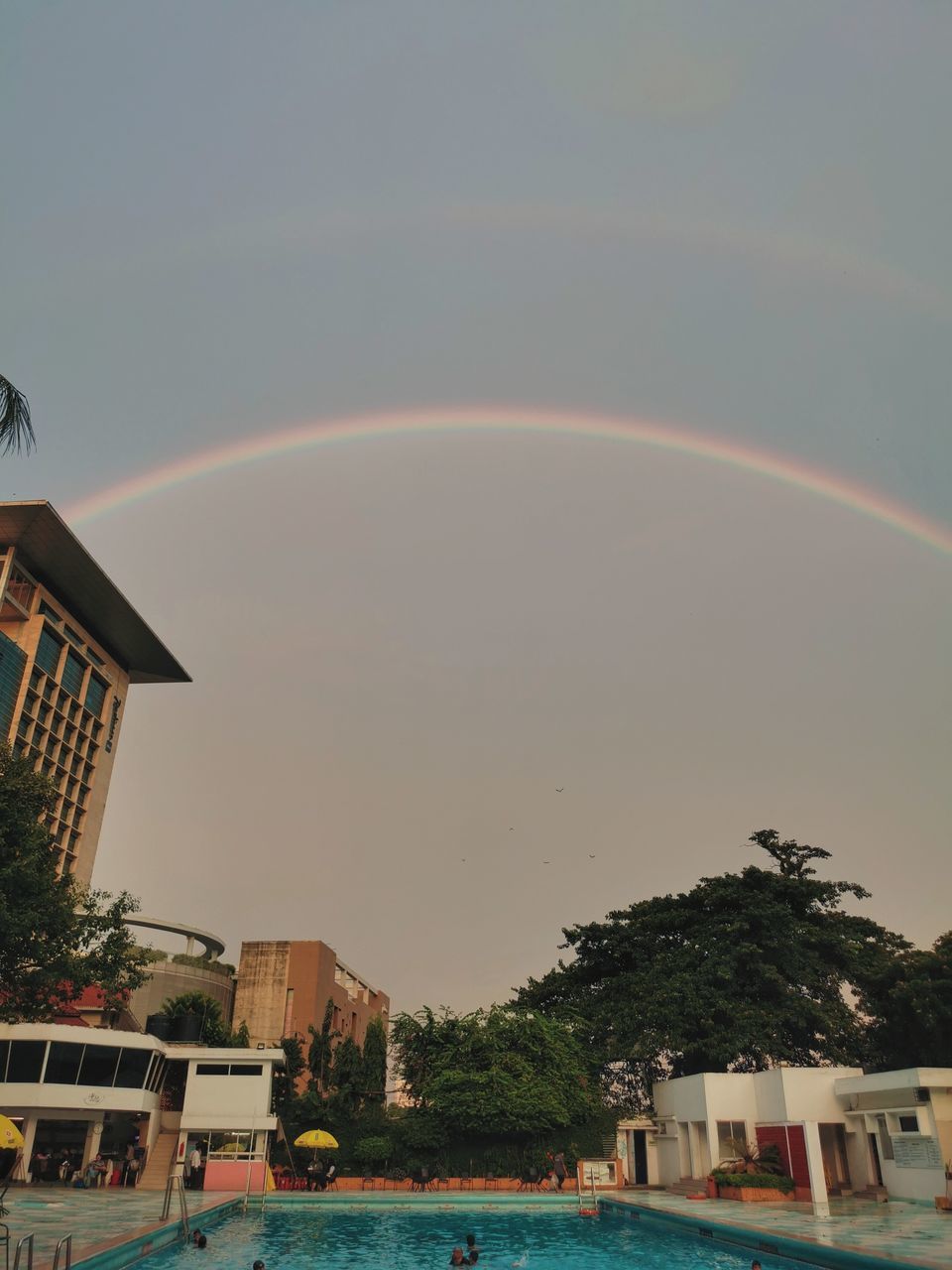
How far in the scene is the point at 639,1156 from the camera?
39375 mm

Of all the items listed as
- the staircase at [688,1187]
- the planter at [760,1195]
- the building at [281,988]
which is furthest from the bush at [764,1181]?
the building at [281,988]

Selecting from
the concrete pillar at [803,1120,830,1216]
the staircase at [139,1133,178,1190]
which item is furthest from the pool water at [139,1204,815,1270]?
the staircase at [139,1133,178,1190]

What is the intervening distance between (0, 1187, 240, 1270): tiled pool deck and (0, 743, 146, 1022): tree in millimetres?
5943

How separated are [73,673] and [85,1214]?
52.0 meters

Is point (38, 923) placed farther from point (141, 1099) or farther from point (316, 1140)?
point (316, 1140)

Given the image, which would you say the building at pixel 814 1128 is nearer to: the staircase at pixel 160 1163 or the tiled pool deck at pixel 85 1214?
the tiled pool deck at pixel 85 1214

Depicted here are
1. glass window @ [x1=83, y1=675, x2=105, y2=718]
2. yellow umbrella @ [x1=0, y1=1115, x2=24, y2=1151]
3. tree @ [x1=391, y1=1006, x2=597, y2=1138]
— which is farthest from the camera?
glass window @ [x1=83, y1=675, x2=105, y2=718]

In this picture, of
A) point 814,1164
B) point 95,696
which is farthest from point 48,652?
point 814,1164

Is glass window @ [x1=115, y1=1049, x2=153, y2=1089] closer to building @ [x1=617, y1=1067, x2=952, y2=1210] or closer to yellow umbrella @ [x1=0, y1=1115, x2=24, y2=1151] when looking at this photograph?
building @ [x1=617, y1=1067, x2=952, y2=1210]

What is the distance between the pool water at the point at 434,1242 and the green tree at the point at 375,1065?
8978 mm

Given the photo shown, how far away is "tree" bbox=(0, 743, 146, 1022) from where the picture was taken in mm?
27816

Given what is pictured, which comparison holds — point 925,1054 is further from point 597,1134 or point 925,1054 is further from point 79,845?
point 79,845

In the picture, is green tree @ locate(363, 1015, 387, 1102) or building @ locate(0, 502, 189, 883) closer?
green tree @ locate(363, 1015, 387, 1102)

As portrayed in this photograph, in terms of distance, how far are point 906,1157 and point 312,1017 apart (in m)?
44.8
